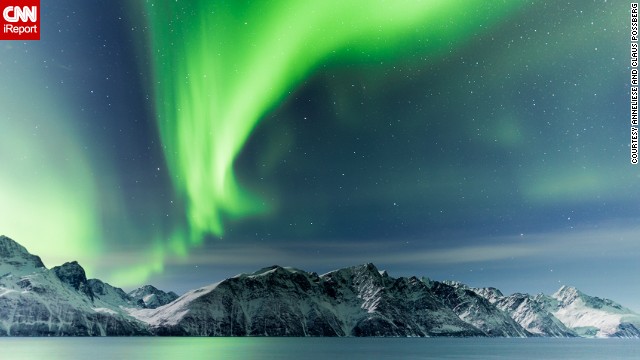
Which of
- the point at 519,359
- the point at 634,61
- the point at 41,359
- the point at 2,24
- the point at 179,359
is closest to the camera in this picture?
the point at 634,61

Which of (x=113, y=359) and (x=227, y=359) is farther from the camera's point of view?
(x=227, y=359)

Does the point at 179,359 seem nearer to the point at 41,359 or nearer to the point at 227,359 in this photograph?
the point at 227,359

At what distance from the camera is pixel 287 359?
600 feet

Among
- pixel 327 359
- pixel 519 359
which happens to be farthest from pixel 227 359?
pixel 519 359

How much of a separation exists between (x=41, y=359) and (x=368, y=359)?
94.5 m

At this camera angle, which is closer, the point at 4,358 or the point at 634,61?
the point at 634,61

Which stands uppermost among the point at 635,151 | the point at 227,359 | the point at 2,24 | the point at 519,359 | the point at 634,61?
the point at 2,24

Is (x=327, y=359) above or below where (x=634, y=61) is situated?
below

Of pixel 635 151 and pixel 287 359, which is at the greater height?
pixel 635 151

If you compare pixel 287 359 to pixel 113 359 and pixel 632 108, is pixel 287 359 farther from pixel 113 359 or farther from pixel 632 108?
pixel 632 108

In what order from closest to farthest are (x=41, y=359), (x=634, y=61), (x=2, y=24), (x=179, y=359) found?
1. (x=634, y=61)
2. (x=2, y=24)
3. (x=41, y=359)
4. (x=179, y=359)

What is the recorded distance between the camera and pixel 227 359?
584 feet

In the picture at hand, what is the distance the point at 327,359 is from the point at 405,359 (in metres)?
25.6

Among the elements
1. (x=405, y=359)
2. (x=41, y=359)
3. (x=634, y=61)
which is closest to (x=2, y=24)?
(x=634, y=61)
